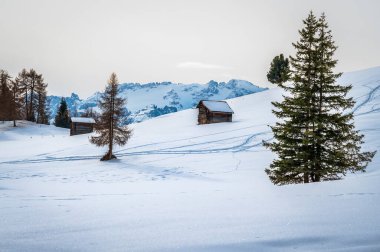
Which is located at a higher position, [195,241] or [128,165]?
[195,241]

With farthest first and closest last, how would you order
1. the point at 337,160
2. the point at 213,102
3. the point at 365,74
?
the point at 365,74
the point at 213,102
the point at 337,160

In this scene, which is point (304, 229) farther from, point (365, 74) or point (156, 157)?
point (365, 74)

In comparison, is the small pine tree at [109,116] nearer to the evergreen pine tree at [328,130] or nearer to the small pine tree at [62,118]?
the evergreen pine tree at [328,130]

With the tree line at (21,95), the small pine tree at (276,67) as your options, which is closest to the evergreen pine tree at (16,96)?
the tree line at (21,95)

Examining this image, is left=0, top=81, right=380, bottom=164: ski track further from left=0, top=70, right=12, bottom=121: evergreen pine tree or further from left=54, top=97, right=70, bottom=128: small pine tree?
left=54, top=97, right=70, bottom=128: small pine tree

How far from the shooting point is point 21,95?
65.5 meters

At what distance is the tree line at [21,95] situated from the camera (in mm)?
58406

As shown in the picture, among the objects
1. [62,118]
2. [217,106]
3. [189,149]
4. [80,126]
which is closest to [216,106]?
[217,106]

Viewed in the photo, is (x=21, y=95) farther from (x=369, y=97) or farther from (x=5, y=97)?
(x=369, y=97)

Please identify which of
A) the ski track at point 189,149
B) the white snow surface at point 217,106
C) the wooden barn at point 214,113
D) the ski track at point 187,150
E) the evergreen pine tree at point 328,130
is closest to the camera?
the evergreen pine tree at point 328,130

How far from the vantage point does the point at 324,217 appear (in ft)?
13.4

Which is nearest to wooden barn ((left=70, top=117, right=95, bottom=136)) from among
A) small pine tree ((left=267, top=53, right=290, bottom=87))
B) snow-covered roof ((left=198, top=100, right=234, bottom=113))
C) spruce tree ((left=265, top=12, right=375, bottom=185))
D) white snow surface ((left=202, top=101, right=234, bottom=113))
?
snow-covered roof ((left=198, top=100, right=234, bottom=113))

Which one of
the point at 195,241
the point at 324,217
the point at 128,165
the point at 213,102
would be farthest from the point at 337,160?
the point at 213,102

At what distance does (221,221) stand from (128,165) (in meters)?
20.8
